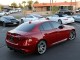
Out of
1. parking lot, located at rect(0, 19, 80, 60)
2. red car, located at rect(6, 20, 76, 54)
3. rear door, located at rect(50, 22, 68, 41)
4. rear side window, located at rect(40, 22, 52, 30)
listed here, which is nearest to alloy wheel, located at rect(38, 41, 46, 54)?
red car, located at rect(6, 20, 76, 54)

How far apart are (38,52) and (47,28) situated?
4.26ft

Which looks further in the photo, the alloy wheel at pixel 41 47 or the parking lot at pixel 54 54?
the alloy wheel at pixel 41 47

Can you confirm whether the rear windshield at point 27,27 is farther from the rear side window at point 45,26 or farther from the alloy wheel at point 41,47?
the alloy wheel at point 41,47

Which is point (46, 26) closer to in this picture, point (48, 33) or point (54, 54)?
point (48, 33)

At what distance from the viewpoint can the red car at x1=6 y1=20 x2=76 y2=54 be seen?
25.3 feet

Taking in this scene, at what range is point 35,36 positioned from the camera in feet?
25.9

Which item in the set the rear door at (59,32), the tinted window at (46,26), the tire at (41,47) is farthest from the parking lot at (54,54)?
the tinted window at (46,26)

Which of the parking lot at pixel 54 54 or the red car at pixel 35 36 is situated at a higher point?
the red car at pixel 35 36

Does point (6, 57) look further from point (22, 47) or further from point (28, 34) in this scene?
point (28, 34)

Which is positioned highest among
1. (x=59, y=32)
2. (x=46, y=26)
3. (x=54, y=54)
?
(x=46, y=26)

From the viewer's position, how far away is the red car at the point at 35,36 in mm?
7699

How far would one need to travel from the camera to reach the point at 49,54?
8.12 m

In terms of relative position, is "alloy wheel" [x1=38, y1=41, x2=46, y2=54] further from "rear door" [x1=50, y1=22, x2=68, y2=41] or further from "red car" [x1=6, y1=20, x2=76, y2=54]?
"rear door" [x1=50, y1=22, x2=68, y2=41]

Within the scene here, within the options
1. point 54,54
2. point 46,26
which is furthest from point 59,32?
point 54,54
